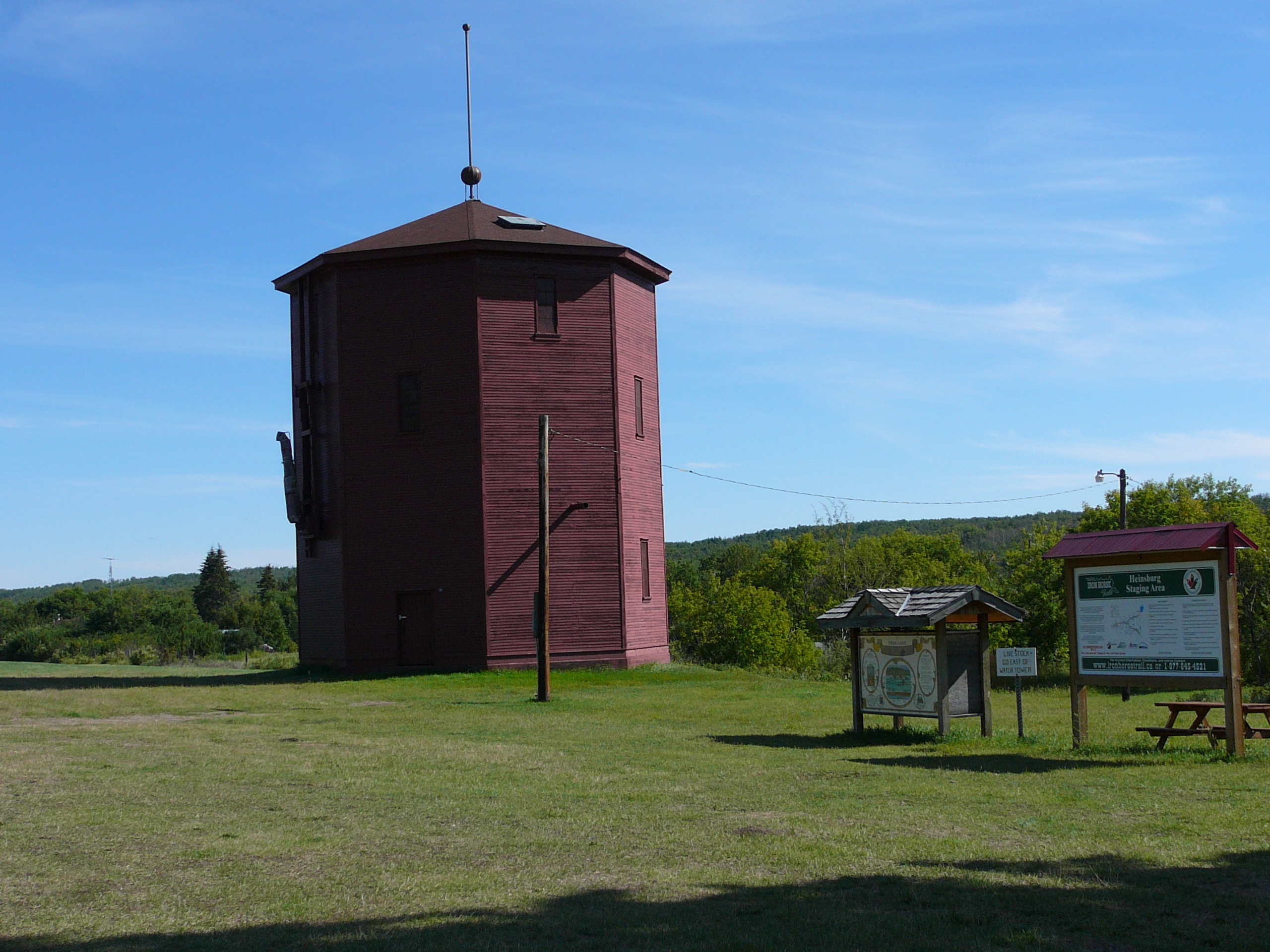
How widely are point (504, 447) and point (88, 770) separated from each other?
22.6 m

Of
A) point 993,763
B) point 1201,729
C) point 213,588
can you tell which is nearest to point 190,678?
point 993,763

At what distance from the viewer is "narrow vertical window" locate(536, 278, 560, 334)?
3750 cm

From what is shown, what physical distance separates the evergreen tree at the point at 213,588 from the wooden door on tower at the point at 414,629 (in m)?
130

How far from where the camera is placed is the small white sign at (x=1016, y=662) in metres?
17.9

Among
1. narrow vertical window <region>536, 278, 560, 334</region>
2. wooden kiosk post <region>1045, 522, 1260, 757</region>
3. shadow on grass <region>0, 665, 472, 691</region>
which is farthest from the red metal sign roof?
narrow vertical window <region>536, 278, 560, 334</region>

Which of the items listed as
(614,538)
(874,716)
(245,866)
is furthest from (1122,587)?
(614,538)

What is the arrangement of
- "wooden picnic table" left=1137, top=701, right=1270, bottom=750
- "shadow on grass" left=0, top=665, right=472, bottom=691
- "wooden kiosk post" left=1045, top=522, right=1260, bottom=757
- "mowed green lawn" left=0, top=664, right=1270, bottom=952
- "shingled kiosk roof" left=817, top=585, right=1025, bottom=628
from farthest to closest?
"shadow on grass" left=0, top=665, right=472, bottom=691, "shingled kiosk roof" left=817, top=585, right=1025, bottom=628, "wooden picnic table" left=1137, top=701, right=1270, bottom=750, "wooden kiosk post" left=1045, top=522, right=1260, bottom=757, "mowed green lawn" left=0, top=664, right=1270, bottom=952

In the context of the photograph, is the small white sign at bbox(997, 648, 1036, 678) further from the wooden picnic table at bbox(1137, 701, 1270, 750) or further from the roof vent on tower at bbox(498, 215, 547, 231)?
the roof vent on tower at bbox(498, 215, 547, 231)

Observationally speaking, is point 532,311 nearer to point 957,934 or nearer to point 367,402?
point 367,402

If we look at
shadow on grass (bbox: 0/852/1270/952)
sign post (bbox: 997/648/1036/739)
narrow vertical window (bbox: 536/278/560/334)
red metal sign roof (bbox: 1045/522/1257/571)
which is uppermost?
narrow vertical window (bbox: 536/278/560/334)

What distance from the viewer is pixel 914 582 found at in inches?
3115

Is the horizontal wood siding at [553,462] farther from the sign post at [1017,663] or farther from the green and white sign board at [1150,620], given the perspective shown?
the green and white sign board at [1150,620]

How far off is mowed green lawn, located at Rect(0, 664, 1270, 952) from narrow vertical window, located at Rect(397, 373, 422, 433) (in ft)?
58.6

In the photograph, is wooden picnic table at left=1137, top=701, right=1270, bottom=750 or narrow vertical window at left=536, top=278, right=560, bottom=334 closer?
wooden picnic table at left=1137, top=701, right=1270, bottom=750
